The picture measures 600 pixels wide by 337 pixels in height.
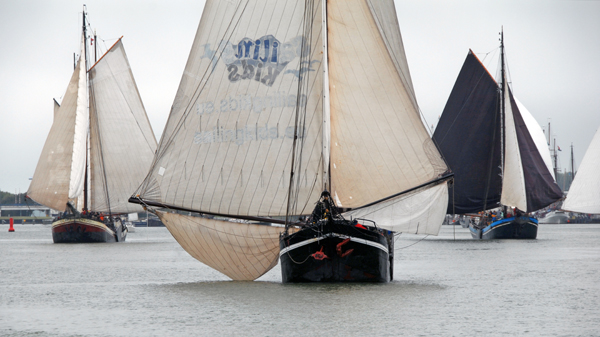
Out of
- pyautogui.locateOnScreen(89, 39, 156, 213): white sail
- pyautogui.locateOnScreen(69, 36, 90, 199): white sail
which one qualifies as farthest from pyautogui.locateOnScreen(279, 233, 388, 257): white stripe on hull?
Answer: pyautogui.locateOnScreen(89, 39, 156, 213): white sail

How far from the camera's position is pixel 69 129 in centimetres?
7425

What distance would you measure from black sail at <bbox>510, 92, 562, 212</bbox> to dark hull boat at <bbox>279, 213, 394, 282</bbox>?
4595cm

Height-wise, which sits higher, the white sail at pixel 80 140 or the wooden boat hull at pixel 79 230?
the white sail at pixel 80 140

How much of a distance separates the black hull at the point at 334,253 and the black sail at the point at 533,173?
45948 mm

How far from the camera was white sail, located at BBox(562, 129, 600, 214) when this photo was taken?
344 feet

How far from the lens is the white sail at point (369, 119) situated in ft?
101

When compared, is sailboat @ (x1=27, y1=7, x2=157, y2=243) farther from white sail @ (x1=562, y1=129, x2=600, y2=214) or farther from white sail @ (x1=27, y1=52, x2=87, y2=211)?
white sail @ (x1=562, y1=129, x2=600, y2=214)

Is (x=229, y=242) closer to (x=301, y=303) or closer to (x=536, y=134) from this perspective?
(x=301, y=303)

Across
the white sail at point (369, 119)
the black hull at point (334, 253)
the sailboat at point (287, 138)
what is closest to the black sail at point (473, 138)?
the sailboat at point (287, 138)

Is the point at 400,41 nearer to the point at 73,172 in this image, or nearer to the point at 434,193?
the point at 434,193

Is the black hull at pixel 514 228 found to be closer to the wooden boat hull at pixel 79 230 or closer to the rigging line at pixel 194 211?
the wooden boat hull at pixel 79 230

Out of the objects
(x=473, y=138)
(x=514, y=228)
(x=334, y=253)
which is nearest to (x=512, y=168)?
(x=473, y=138)

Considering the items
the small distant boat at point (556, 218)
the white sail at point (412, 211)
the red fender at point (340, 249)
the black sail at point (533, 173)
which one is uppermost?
the black sail at point (533, 173)

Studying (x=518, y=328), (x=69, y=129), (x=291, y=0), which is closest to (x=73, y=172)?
(x=69, y=129)
